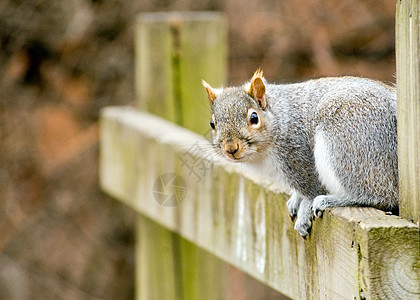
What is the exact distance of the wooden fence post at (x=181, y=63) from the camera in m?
2.20

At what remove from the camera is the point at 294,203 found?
4.66ft

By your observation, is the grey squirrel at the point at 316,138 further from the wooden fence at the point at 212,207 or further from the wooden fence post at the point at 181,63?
the wooden fence post at the point at 181,63

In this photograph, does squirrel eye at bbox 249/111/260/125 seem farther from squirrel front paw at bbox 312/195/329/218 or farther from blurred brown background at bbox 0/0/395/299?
blurred brown background at bbox 0/0/395/299

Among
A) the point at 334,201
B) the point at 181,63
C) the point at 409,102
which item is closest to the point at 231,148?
the point at 334,201

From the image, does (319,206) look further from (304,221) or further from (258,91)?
(258,91)

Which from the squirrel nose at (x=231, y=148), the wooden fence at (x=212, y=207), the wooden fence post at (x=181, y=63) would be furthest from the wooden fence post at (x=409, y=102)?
the wooden fence post at (x=181, y=63)

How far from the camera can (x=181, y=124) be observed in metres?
2.21

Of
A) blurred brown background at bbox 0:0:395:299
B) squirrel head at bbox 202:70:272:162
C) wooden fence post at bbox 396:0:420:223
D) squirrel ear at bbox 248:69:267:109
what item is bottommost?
blurred brown background at bbox 0:0:395:299

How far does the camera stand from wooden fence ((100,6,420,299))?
94 centimetres

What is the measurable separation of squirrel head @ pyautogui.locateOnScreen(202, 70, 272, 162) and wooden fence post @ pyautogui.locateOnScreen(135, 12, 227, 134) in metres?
0.52

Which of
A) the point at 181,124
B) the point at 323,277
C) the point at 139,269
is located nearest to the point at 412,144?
the point at 323,277

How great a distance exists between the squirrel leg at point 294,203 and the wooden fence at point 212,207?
0.05ft

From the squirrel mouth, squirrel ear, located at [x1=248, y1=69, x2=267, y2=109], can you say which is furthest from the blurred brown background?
the squirrel mouth

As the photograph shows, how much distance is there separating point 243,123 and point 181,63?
68 centimetres
